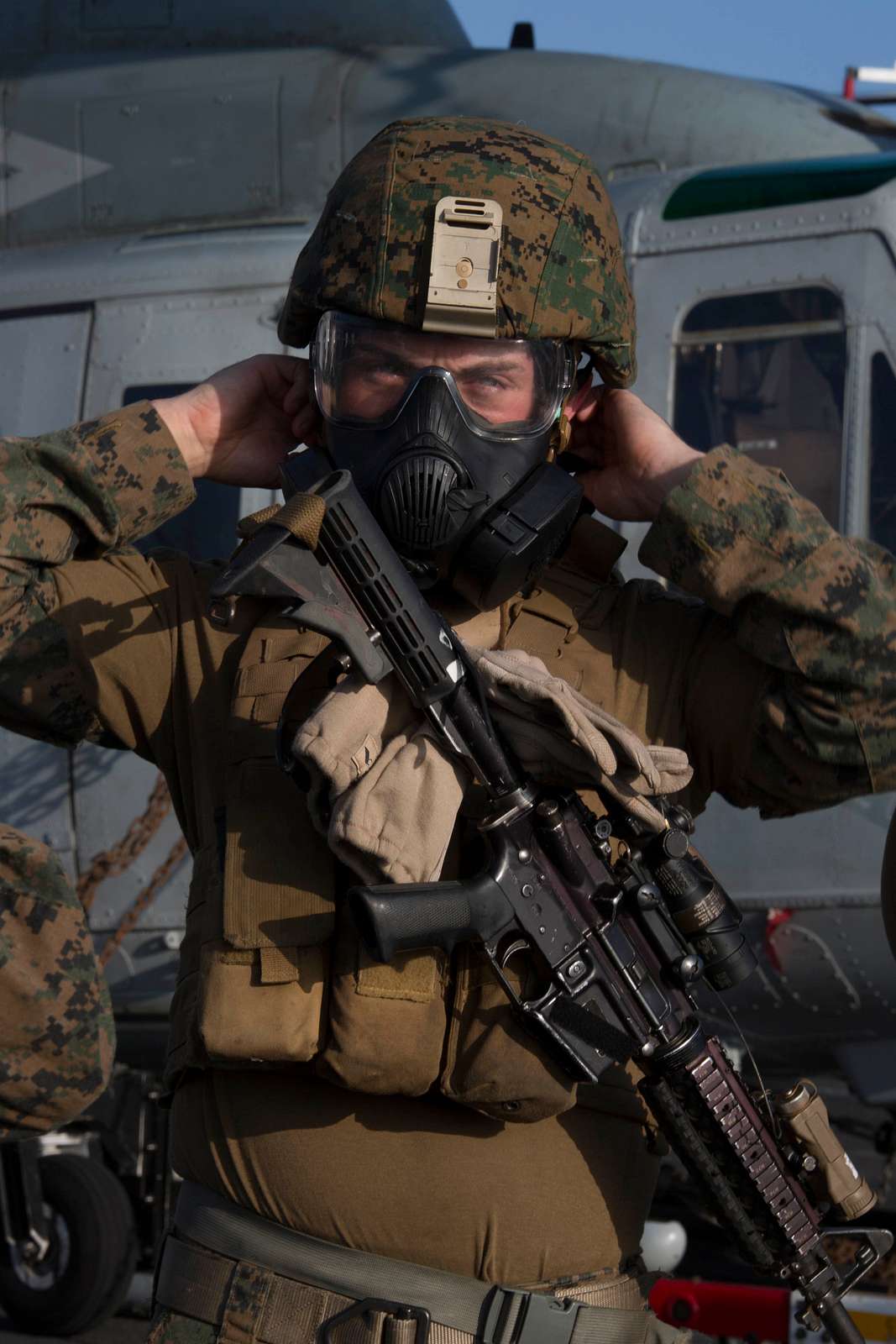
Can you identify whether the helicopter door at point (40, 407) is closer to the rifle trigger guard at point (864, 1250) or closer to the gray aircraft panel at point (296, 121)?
the gray aircraft panel at point (296, 121)

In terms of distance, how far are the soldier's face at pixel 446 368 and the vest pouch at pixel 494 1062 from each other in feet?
2.43

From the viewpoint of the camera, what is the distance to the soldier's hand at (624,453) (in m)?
2.42

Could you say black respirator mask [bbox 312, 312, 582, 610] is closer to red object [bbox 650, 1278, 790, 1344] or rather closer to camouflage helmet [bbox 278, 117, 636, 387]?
camouflage helmet [bbox 278, 117, 636, 387]

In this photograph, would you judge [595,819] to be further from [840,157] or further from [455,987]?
[840,157]

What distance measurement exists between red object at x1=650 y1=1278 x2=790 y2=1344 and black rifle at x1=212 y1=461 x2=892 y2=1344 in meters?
1.52

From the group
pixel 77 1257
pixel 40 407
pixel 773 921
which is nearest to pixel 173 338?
pixel 40 407

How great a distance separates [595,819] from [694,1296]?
1914 millimetres

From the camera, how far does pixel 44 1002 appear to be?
2.01 metres

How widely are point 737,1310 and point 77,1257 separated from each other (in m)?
2.33

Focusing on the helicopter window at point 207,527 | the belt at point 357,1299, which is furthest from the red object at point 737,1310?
the helicopter window at point 207,527

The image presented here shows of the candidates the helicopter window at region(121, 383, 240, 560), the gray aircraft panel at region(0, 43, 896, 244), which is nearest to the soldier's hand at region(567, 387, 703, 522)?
the helicopter window at region(121, 383, 240, 560)

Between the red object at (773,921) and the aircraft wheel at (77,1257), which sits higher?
the red object at (773,921)

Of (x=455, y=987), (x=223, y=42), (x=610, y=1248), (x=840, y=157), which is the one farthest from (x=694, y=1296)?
(x=223, y=42)

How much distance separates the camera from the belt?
2.08m
